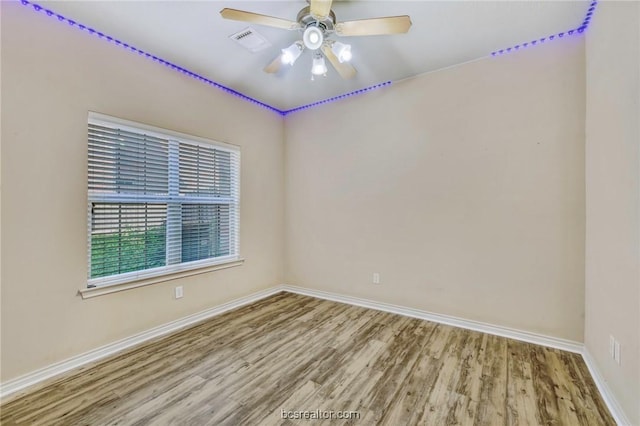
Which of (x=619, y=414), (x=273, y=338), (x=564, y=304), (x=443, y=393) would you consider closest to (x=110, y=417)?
(x=273, y=338)

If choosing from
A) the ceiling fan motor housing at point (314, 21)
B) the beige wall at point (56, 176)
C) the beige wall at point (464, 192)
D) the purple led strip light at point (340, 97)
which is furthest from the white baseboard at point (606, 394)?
the beige wall at point (56, 176)

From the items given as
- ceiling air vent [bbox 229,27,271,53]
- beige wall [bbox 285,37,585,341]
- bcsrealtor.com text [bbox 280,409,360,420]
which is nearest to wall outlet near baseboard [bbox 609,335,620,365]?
beige wall [bbox 285,37,585,341]

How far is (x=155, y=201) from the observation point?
273 cm

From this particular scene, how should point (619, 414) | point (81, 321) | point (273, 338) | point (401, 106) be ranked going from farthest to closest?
point (401, 106) < point (273, 338) < point (81, 321) < point (619, 414)

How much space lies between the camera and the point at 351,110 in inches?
142

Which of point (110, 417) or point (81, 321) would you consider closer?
point (110, 417)

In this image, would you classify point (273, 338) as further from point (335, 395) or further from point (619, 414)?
point (619, 414)

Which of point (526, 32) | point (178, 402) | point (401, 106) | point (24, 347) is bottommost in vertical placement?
point (178, 402)

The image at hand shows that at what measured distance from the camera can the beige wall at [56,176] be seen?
6.22 ft

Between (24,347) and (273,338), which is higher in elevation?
(24,347)

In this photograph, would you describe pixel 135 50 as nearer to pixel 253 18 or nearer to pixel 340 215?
pixel 253 18

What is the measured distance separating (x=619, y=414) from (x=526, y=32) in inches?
113

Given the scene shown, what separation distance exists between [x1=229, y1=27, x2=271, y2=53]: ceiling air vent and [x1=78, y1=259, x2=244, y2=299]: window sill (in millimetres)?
2371

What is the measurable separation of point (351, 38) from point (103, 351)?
3.48 m
